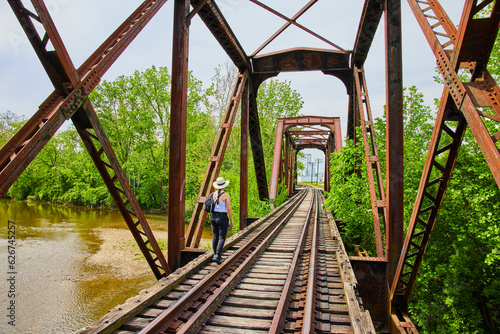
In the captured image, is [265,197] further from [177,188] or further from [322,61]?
[177,188]

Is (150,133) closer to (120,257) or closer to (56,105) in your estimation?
(120,257)

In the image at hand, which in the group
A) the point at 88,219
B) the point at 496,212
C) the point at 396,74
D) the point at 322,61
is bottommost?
the point at 88,219

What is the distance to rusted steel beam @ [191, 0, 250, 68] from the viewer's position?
257 inches

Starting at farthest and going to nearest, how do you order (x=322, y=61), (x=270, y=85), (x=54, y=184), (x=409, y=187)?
(x=54, y=184) → (x=270, y=85) → (x=322, y=61) → (x=409, y=187)

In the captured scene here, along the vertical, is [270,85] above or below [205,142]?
above

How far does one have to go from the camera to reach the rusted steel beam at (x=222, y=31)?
6.52m

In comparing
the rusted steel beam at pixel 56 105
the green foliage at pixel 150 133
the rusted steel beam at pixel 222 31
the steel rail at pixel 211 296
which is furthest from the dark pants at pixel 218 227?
the green foliage at pixel 150 133

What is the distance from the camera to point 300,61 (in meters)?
9.91

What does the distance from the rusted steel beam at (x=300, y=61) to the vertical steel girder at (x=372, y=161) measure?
4.44 ft

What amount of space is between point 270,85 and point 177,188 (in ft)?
91.9

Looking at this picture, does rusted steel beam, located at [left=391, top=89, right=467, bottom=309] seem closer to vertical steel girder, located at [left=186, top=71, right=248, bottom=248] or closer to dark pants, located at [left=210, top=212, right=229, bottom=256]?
dark pants, located at [left=210, top=212, right=229, bottom=256]

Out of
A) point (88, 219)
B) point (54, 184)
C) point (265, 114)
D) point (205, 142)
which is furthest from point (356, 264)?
point (54, 184)

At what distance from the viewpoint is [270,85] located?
31.2 metres

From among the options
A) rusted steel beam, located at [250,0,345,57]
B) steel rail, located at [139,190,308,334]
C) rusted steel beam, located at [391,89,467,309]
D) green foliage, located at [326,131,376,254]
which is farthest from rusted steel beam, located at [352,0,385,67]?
steel rail, located at [139,190,308,334]
